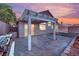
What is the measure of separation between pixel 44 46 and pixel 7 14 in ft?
2.28

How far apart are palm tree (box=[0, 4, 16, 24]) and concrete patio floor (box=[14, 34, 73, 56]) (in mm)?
312

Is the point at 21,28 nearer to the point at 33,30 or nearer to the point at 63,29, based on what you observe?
the point at 33,30

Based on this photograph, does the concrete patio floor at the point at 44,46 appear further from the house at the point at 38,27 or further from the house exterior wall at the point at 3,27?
the house exterior wall at the point at 3,27

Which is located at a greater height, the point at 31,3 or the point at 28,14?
the point at 31,3

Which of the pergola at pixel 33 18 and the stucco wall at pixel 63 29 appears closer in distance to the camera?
the pergola at pixel 33 18

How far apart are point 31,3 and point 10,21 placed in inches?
15.9

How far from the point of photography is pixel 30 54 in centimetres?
222

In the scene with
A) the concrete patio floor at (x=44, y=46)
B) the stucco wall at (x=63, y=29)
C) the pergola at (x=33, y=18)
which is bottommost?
the concrete patio floor at (x=44, y=46)

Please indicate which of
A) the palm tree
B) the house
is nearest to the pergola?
the house

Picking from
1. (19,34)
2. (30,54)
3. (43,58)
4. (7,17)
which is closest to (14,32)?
(19,34)

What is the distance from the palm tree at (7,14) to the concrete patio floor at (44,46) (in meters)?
0.31

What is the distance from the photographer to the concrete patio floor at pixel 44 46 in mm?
2176

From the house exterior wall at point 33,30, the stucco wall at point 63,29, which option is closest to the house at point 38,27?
the house exterior wall at point 33,30

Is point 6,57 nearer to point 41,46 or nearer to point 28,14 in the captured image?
point 41,46
